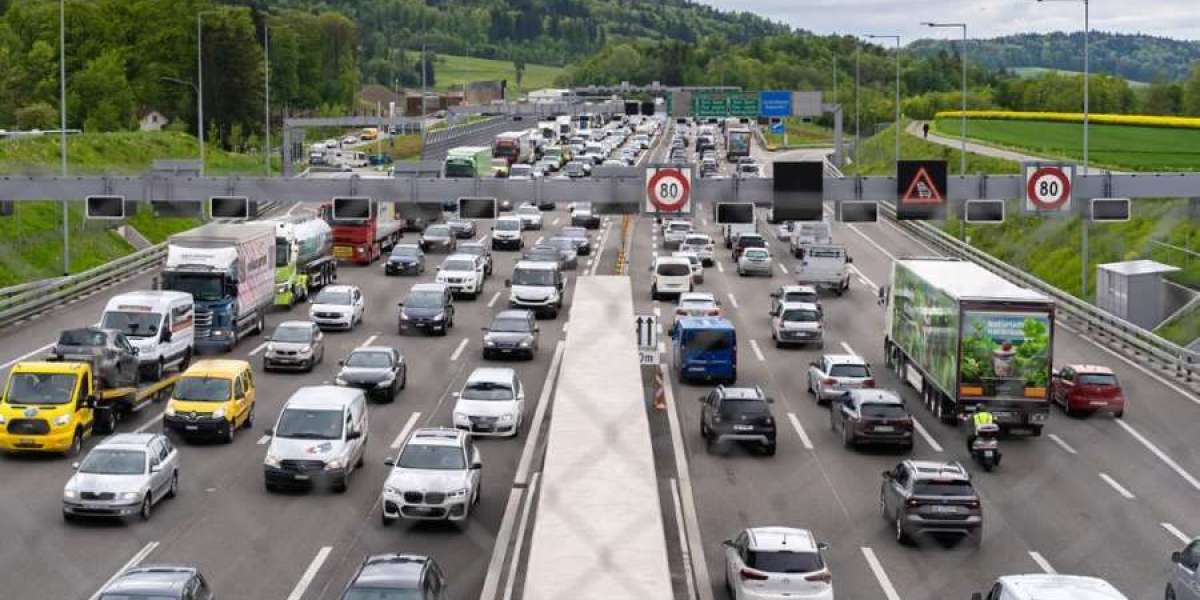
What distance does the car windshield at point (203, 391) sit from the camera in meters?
38.2

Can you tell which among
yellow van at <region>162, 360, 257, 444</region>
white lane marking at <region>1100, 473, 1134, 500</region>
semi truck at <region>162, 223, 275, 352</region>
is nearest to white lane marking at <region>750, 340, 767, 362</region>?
semi truck at <region>162, 223, 275, 352</region>

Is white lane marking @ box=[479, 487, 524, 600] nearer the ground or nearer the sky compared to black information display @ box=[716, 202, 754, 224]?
nearer the ground

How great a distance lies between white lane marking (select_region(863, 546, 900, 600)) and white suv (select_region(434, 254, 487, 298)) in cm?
3525

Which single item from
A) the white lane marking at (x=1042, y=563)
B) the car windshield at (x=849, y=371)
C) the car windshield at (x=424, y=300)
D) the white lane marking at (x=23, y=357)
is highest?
the car windshield at (x=424, y=300)

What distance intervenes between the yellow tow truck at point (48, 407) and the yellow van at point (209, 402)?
184 cm

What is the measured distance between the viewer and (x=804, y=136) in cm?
17650

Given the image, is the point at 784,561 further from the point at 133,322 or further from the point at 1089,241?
the point at 1089,241

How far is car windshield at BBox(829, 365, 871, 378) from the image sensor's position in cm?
4412

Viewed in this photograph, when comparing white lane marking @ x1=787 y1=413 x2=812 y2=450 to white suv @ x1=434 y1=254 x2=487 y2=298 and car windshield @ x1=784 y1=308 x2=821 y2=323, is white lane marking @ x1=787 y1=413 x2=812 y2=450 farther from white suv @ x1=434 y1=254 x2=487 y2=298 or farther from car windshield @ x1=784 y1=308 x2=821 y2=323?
white suv @ x1=434 y1=254 x2=487 y2=298

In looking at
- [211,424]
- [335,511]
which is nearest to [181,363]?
[211,424]

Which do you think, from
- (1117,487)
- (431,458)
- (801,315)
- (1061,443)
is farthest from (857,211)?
(431,458)

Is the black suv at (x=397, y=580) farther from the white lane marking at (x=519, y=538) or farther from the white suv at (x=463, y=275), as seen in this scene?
the white suv at (x=463, y=275)

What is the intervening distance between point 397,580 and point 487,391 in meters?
17.8

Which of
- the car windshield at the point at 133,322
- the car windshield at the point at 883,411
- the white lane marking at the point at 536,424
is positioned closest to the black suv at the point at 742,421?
the car windshield at the point at 883,411
